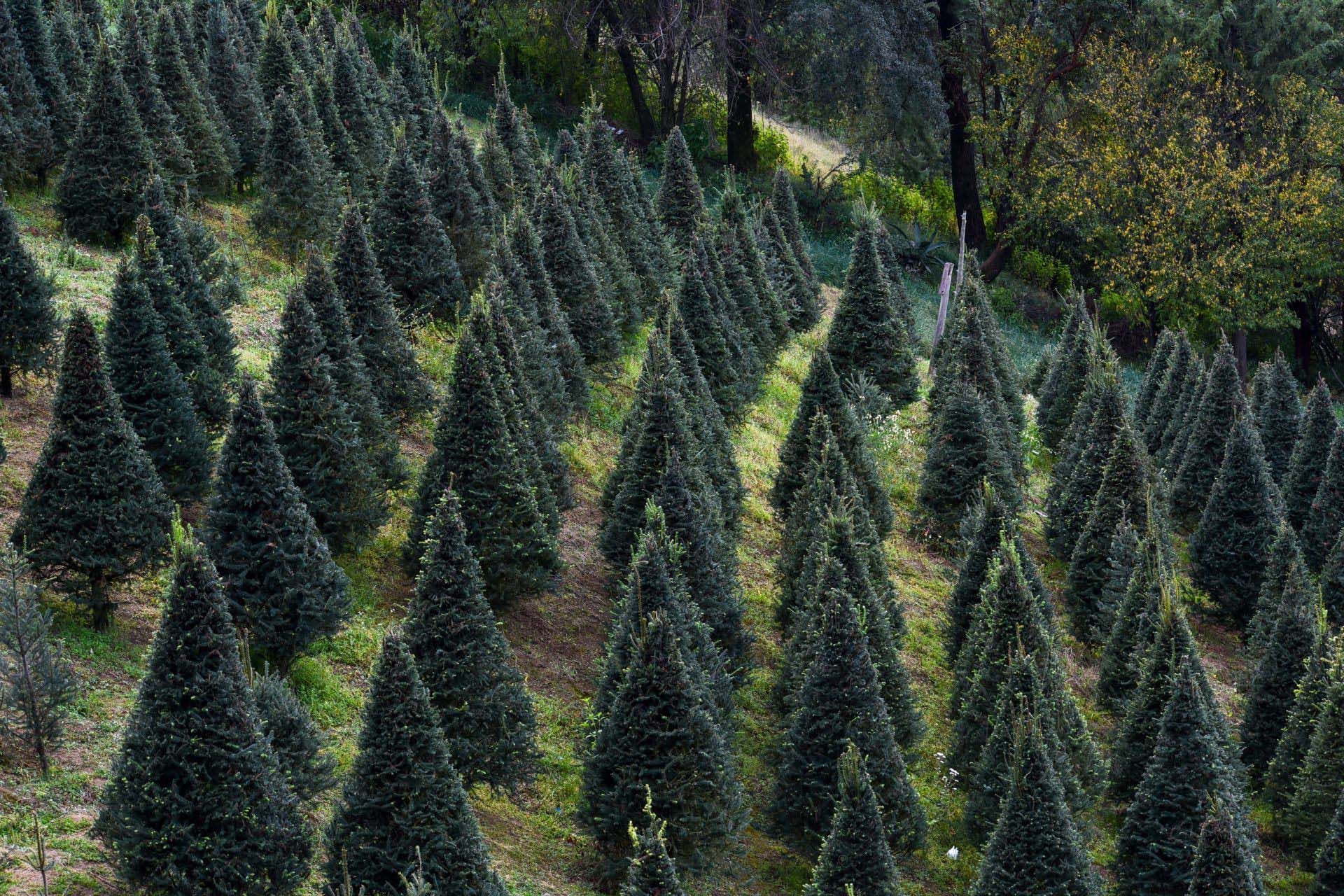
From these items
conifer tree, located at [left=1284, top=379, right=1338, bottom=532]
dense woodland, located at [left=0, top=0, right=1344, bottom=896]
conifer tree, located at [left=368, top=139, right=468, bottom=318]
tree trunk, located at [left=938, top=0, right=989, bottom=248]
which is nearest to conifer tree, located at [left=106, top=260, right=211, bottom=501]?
dense woodland, located at [left=0, top=0, right=1344, bottom=896]

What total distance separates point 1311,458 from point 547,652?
19.2 meters

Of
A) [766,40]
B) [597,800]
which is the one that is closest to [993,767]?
[597,800]

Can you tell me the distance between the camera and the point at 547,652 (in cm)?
2102

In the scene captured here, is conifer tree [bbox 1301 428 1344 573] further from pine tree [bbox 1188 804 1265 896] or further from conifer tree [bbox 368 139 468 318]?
conifer tree [bbox 368 139 468 318]

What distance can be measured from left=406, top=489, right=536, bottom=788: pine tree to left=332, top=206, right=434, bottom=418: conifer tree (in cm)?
745

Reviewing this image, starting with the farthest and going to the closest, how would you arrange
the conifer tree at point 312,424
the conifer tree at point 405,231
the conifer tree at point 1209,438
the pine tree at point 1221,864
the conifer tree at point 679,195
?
the conifer tree at point 679,195
the conifer tree at point 1209,438
the conifer tree at point 405,231
the conifer tree at point 312,424
the pine tree at point 1221,864

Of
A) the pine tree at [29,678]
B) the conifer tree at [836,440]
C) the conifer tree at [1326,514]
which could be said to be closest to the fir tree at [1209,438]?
the conifer tree at [1326,514]

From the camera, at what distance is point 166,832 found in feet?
40.7

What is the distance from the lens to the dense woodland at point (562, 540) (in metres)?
14.1

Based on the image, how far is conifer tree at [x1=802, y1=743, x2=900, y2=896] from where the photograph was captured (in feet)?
50.6

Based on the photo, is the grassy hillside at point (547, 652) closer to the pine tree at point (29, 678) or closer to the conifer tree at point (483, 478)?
the pine tree at point (29, 678)

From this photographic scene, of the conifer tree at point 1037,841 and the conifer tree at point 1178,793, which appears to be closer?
the conifer tree at point 1037,841

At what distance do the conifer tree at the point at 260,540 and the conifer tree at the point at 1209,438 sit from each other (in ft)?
70.5

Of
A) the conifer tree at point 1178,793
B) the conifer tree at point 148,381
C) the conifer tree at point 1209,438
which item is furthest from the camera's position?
the conifer tree at point 1209,438
